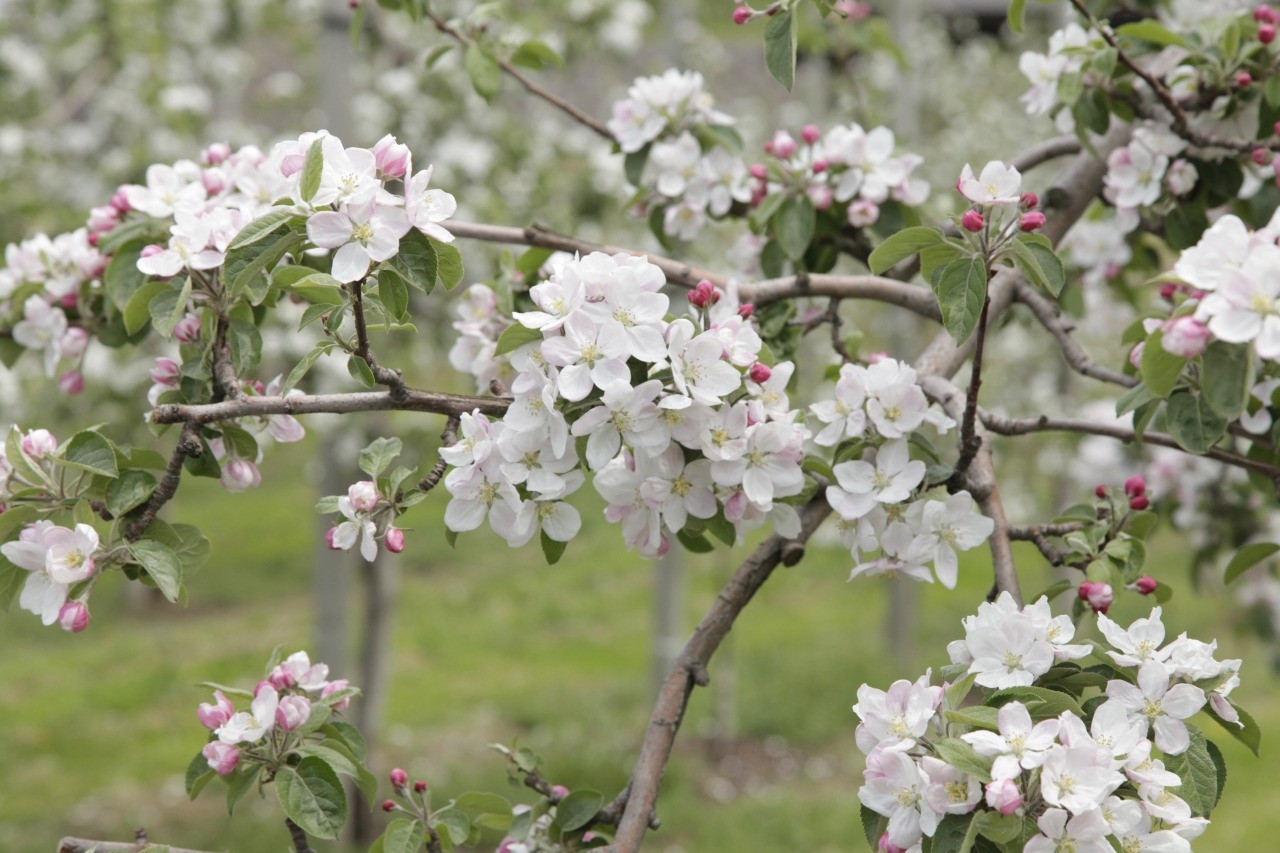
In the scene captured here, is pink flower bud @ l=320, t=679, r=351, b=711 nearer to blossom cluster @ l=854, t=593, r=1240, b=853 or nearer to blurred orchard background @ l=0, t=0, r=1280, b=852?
blossom cluster @ l=854, t=593, r=1240, b=853

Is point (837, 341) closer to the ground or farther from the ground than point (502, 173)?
→ closer to the ground

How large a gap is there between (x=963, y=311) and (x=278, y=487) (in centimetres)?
929

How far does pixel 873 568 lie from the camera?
142 centimetres

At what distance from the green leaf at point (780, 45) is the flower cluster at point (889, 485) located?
35cm

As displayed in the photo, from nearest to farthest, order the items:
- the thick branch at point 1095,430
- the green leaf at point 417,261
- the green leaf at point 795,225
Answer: the green leaf at point 417,261 < the thick branch at point 1095,430 < the green leaf at point 795,225

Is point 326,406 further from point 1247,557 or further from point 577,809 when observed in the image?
point 1247,557

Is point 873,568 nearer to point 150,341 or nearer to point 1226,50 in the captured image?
point 1226,50

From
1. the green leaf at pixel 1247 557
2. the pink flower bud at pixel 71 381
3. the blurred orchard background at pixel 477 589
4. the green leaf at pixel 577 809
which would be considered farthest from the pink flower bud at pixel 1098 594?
the blurred orchard background at pixel 477 589

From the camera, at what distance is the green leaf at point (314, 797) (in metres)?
1.32

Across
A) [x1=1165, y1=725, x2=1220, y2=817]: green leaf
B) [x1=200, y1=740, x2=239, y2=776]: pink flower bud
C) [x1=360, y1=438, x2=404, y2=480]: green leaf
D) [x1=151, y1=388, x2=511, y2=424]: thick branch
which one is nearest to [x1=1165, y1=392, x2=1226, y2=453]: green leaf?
[x1=1165, y1=725, x2=1220, y2=817]: green leaf

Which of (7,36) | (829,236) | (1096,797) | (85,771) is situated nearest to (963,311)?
(1096,797)

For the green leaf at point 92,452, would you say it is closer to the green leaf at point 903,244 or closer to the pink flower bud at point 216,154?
the pink flower bud at point 216,154

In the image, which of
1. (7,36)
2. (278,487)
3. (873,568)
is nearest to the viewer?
(873,568)

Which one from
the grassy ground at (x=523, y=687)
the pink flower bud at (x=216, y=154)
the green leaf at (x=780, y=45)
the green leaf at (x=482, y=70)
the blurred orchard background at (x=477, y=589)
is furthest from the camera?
the grassy ground at (x=523, y=687)
